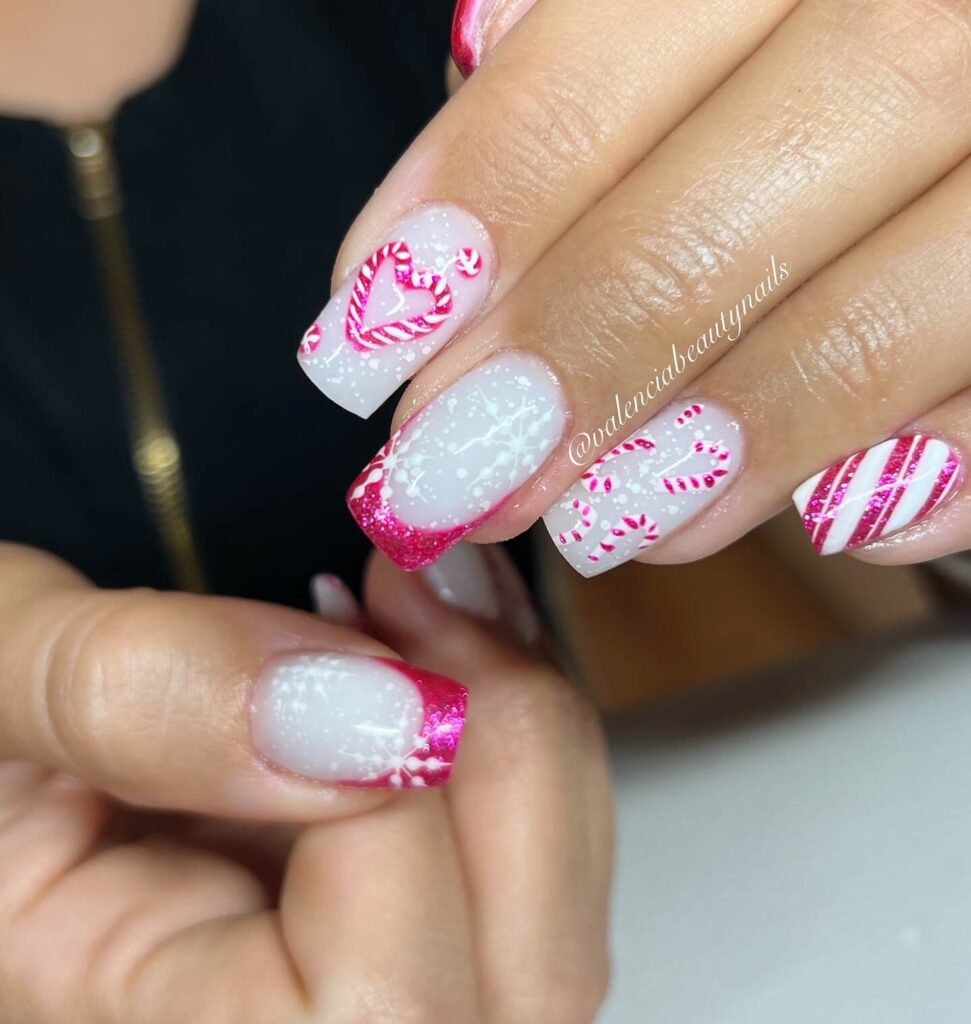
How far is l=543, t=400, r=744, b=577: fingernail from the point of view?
0.43m

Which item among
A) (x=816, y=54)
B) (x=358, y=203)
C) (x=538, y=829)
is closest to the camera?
(x=816, y=54)

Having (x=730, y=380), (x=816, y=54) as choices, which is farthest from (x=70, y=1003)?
(x=816, y=54)

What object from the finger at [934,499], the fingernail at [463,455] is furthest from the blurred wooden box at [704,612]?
the fingernail at [463,455]

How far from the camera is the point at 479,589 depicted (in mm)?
620

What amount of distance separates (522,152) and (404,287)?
0.08 metres

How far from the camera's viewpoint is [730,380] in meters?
0.43

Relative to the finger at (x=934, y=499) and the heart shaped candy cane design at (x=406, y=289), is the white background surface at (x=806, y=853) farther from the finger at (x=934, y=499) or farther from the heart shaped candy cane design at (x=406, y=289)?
the heart shaped candy cane design at (x=406, y=289)

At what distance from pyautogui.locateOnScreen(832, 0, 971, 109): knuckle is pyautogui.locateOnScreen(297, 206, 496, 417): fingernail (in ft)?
0.60

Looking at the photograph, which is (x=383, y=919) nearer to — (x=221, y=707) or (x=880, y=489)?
(x=221, y=707)

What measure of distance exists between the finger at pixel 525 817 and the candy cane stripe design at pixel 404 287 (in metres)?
0.22

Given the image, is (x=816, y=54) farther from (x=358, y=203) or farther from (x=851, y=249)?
(x=358, y=203)

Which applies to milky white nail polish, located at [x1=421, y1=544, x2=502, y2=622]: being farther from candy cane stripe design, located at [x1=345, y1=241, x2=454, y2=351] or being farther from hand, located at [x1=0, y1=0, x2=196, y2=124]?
hand, located at [x1=0, y1=0, x2=196, y2=124]

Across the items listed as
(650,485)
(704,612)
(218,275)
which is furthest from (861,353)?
(704,612)

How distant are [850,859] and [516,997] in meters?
0.25
